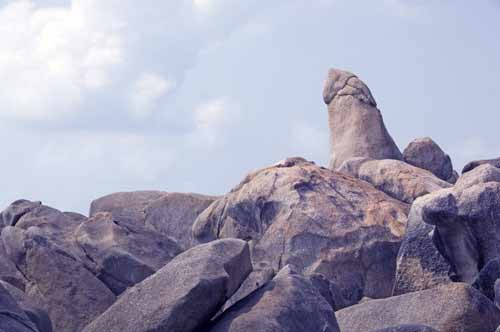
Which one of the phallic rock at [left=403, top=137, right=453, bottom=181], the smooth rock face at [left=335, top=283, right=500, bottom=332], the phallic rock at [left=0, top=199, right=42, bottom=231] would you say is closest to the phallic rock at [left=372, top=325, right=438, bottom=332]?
the smooth rock face at [left=335, top=283, right=500, bottom=332]

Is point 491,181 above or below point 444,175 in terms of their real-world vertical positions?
above

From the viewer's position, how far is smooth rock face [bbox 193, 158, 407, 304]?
2348cm

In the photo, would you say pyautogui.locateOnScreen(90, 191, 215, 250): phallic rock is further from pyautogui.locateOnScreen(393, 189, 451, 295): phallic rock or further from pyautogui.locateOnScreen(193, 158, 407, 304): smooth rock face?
A: pyautogui.locateOnScreen(393, 189, 451, 295): phallic rock

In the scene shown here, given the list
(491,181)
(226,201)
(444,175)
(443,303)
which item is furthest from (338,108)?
(443,303)

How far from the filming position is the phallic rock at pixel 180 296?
14578mm

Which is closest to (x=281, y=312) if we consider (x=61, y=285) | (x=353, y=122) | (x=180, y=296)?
(x=180, y=296)

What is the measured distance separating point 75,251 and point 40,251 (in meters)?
1.42

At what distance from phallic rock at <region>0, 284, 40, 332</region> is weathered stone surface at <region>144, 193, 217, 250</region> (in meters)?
15.1

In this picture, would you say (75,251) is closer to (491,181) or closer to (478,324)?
(491,181)

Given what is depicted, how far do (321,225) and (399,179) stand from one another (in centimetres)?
474

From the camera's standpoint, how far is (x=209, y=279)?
14.8 m

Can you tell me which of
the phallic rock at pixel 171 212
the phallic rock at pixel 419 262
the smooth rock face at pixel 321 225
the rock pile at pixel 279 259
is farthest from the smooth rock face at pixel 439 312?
the phallic rock at pixel 171 212

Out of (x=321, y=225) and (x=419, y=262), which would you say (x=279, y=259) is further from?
(x=419, y=262)

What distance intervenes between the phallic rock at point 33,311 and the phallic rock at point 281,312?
4021 mm
